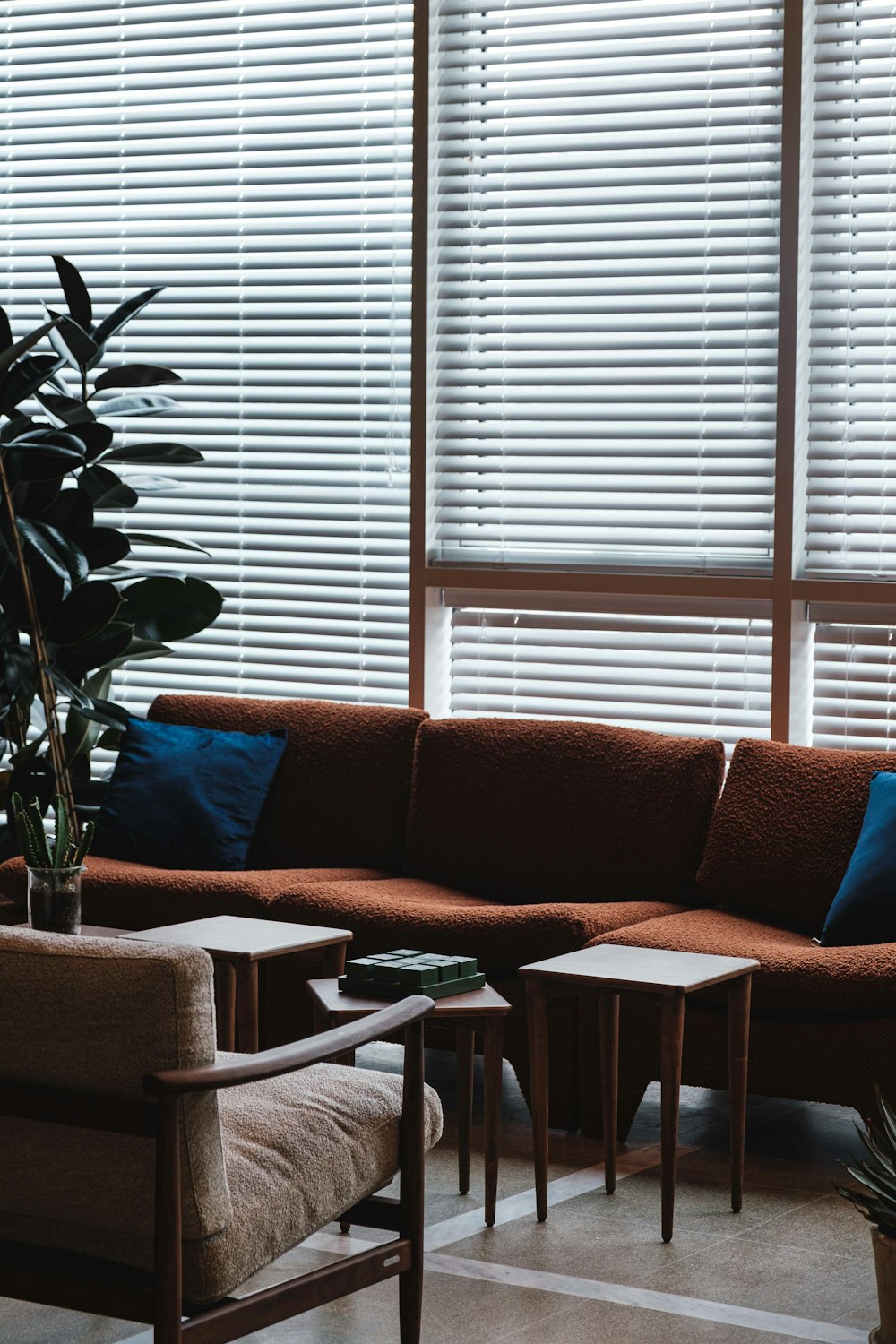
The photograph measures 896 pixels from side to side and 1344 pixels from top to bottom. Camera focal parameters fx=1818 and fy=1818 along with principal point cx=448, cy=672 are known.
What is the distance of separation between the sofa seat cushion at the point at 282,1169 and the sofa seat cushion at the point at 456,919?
1.38m

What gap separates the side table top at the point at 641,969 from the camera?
360 cm

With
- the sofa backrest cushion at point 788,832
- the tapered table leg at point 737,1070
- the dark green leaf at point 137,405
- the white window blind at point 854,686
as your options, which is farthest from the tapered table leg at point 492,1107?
the dark green leaf at point 137,405

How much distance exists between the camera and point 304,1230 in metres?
2.58

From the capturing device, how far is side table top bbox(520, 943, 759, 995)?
360 centimetres

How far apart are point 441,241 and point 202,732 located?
1.72m

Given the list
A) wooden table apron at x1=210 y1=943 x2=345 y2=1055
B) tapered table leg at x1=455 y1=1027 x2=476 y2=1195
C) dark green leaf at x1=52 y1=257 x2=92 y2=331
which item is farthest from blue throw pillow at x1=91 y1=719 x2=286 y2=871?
tapered table leg at x1=455 y1=1027 x2=476 y2=1195

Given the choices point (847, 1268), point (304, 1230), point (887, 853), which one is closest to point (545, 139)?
point (887, 853)

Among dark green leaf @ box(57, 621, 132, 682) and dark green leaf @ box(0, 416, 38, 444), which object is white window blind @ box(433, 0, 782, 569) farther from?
dark green leaf @ box(0, 416, 38, 444)

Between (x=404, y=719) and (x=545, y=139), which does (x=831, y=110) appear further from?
(x=404, y=719)

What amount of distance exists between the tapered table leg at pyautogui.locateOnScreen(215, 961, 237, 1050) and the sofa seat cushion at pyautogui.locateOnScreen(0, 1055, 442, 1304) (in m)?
1.02

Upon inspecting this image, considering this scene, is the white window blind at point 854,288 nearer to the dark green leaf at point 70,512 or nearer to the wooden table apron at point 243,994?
the wooden table apron at point 243,994

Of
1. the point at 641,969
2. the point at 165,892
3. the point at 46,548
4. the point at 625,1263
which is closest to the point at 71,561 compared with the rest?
the point at 46,548

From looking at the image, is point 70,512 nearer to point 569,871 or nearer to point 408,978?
point 569,871

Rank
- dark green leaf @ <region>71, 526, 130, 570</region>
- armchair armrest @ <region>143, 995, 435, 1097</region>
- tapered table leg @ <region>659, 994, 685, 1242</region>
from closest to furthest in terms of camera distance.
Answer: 1. armchair armrest @ <region>143, 995, 435, 1097</region>
2. tapered table leg @ <region>659, 994, 685, 1242</region>
3. dark green leaf @ <region>71, 526, 130, 570</region>
